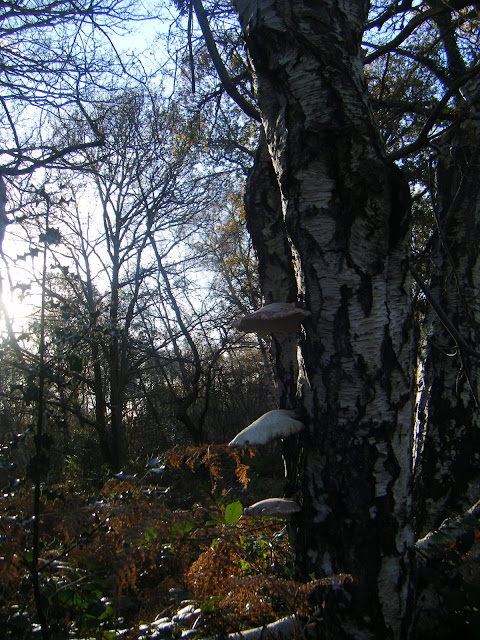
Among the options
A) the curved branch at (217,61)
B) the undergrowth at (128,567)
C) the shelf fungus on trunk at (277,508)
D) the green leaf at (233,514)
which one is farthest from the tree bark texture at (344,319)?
the green leaf at (233,514)

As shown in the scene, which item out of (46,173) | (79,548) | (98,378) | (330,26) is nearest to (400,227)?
(330,26)

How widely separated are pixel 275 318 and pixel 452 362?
196cm

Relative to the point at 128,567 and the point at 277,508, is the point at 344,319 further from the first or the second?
the point at 128,567

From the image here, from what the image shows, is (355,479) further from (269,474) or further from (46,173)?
(269,474)

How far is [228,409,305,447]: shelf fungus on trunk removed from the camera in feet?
4.60

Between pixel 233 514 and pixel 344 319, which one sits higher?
pixel 344 319

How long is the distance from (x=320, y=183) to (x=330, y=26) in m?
0.65

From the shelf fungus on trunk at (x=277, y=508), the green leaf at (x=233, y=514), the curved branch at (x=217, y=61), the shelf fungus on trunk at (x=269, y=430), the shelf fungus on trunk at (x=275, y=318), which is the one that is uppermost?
the curved branch at (x=217, y=61)

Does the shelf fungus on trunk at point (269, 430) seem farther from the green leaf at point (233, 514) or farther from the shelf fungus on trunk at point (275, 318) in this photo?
the green leaf at point (233, 514)

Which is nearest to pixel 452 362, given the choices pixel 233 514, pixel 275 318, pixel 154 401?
pixel 233 514

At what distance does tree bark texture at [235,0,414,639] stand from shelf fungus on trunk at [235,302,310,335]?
6 centimetres

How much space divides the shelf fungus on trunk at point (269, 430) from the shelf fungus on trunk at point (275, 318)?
33cm

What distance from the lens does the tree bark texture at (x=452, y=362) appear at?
2.61 metres

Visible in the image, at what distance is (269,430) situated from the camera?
1422mm
